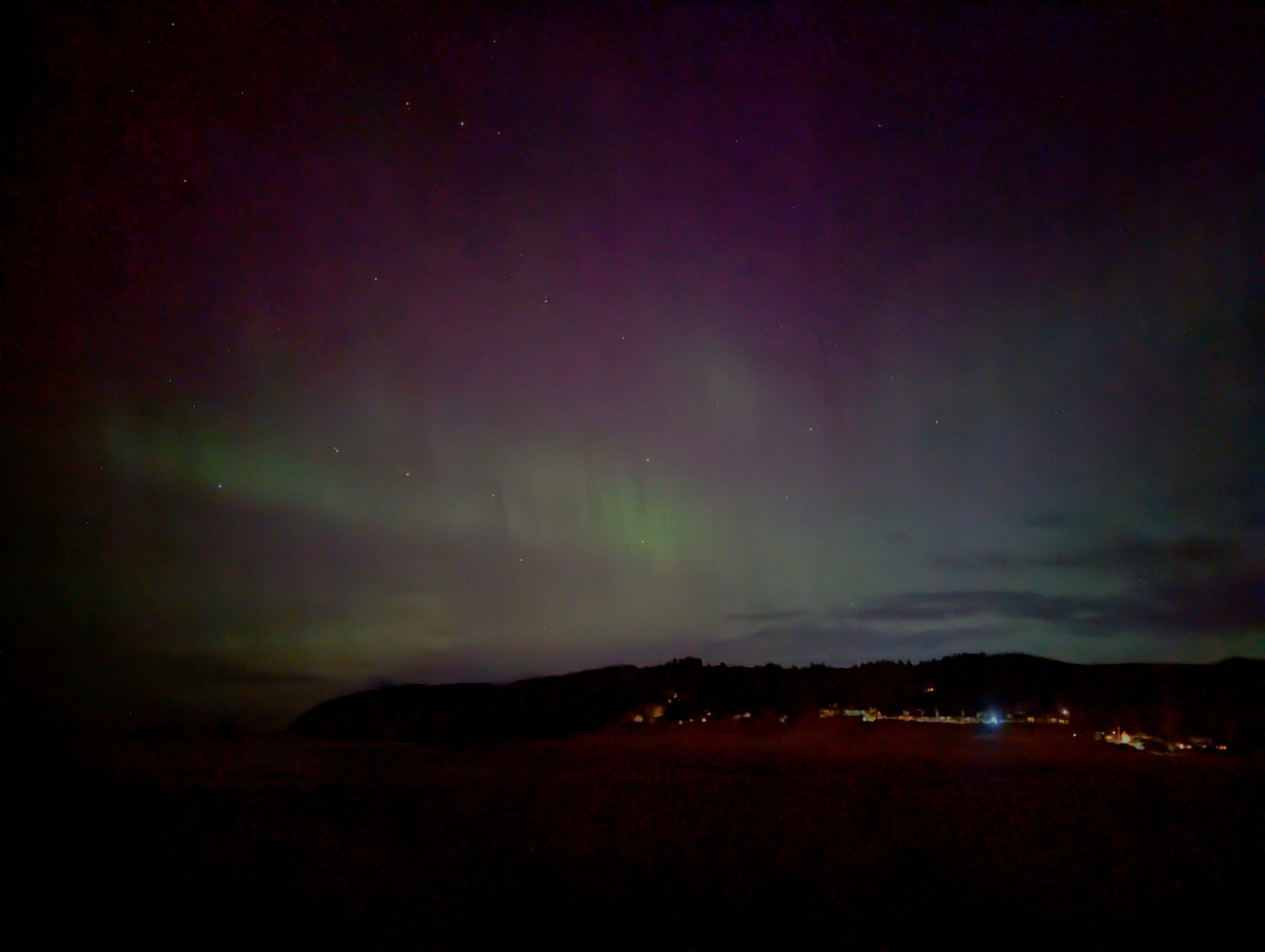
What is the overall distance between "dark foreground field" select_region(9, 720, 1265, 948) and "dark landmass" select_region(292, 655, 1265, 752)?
20.5 feet

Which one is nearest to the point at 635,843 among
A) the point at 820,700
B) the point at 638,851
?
the point at 638,851

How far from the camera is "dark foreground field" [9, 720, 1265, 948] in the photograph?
30.4 feet

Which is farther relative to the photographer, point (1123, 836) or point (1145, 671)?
point (1145, 671)

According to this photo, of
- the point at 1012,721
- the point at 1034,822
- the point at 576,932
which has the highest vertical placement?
the point at 1012,721

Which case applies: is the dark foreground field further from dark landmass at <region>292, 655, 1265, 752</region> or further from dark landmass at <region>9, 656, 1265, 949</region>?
dark landmass at <region>292, 655, 1265, 752</region>

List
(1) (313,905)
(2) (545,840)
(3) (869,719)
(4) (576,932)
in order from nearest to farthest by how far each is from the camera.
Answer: (4) (576,932), (1) (313,905), (2) (545,840), (3) (869,719)

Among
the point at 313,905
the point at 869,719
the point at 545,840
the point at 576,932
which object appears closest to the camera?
the point at 576,932

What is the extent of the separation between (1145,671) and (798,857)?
23141mm

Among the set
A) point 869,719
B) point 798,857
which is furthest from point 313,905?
point 869,719

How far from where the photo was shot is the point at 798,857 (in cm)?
1170

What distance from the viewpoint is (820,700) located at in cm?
3098

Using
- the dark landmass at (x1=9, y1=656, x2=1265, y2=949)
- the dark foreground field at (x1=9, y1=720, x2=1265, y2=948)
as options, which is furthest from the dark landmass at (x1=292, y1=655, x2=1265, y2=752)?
the dark foreground field at (x1=9, y1=720, x2=1265, y2=948)

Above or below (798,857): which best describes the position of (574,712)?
above

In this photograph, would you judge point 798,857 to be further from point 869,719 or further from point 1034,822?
point 869,719
